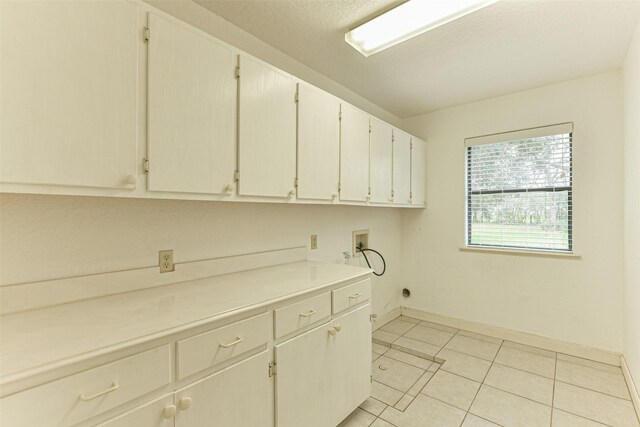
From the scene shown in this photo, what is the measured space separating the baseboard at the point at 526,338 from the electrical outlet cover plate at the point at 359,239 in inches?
50.4

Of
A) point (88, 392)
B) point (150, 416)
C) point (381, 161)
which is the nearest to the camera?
point (88, 392)

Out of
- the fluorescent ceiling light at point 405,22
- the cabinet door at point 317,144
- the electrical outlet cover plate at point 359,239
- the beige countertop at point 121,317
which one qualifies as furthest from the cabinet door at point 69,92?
the electrical outlet cover plate at point 359,239

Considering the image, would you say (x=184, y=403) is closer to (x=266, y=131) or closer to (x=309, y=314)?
(x=309, y=314)

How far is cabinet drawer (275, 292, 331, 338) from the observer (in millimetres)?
1402

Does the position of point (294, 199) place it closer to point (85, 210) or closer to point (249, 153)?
point (249, 153)

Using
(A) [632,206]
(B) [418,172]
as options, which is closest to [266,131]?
(B) [418,172]

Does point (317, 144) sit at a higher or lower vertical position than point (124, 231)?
higher

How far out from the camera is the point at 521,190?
3004 millimetres

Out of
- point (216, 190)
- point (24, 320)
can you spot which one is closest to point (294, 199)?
point (216, 190)

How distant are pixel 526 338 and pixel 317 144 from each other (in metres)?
2.93

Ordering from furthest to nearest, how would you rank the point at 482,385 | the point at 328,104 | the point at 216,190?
1. the point at 482,385
2. the point at 328,104
3. the point at 216,190

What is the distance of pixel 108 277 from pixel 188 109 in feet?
2.85

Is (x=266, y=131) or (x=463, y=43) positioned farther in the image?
(x=463, y=43)

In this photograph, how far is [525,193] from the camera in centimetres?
299
